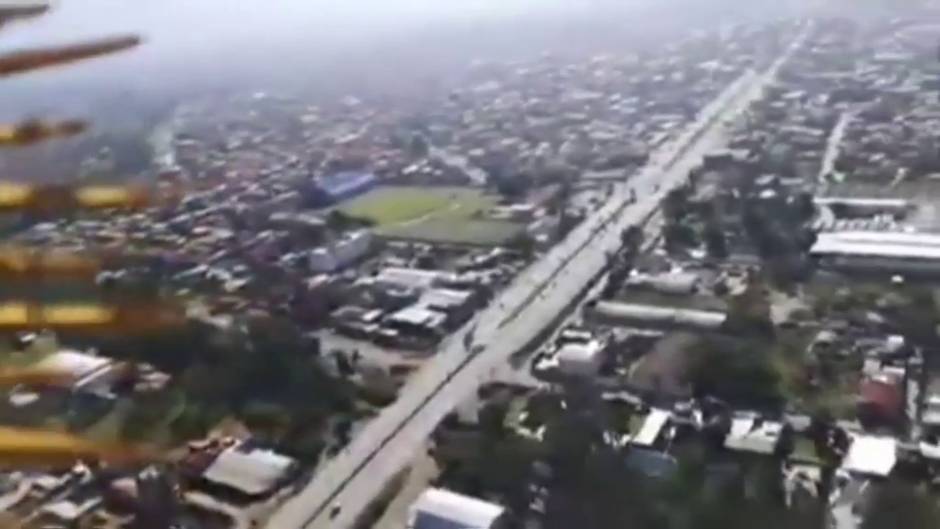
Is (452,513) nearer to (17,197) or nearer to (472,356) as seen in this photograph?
(472,356)

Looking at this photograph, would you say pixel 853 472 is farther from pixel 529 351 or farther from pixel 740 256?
pixel 740 256

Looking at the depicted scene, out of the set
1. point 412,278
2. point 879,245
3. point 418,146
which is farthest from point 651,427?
point 418,146

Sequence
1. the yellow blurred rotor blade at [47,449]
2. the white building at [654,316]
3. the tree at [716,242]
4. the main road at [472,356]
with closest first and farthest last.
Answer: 1. the yellow blurred rotor blade at [47,449]
2. the main road at [472,356]
3. the white building at [654,316]
4. the tree at [716,242]

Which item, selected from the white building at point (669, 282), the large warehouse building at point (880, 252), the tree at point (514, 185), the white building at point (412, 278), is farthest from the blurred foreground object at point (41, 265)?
the tree at point (514, 185)

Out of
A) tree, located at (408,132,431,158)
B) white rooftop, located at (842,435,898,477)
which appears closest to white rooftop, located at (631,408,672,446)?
white rooftop, located at (842,435,898,477)

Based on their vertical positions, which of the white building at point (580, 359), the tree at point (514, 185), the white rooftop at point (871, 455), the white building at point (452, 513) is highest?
the white rooftop at point (871, 455)

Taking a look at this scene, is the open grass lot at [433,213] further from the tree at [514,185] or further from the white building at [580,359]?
the white building at [580,359]

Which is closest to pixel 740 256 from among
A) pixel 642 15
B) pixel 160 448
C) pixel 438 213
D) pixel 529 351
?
pixel 529 351
